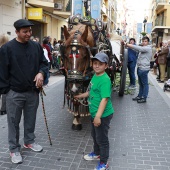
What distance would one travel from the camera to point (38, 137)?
4.74 m

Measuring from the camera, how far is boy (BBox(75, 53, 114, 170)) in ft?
10.5

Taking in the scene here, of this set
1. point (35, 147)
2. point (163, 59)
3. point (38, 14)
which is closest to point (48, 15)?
point (38, 14)

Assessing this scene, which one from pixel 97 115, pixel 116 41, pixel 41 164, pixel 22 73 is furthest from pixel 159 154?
pixel 116 41

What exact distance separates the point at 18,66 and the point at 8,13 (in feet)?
37.9

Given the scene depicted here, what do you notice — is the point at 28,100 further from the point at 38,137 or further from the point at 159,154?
the point at 159,154

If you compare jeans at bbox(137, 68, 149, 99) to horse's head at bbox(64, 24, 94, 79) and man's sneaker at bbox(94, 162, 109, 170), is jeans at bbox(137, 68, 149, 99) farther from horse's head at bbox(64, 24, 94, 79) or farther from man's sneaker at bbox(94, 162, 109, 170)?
man's sneaker at bbox(94, 162, 109, 170)

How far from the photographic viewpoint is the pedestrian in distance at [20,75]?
11.6 ft

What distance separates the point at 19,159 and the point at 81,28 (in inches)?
105

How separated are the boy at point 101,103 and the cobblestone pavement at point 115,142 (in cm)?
45

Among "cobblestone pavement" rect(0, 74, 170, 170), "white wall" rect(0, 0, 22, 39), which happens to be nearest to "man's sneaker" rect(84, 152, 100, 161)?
"cobblestone pavement" rect(0, 74, 170, 170)

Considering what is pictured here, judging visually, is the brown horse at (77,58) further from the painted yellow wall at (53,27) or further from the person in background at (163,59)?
the painted yellow wall at (53,27)

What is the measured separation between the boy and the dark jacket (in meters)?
0.95

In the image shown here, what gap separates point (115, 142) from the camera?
4590mm

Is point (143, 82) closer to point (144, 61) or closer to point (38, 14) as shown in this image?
point (144, 61)
